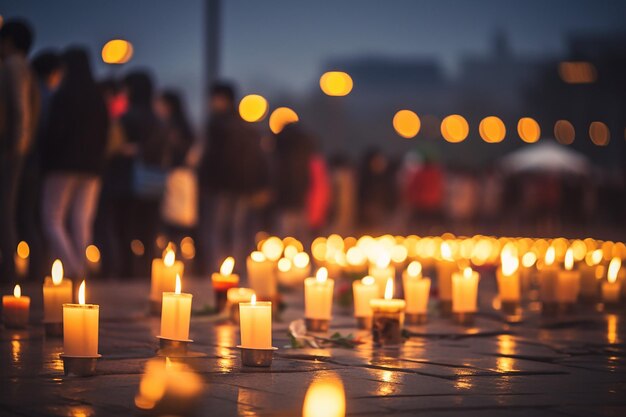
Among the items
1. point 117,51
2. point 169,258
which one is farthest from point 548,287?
point 117,51

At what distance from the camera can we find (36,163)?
13570mm

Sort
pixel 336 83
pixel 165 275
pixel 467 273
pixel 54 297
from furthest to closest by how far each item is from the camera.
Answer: pixel 336 83 → pixel 467 273 → pixel 165 275 → pixel 54 297

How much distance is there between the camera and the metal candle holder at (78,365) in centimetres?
666

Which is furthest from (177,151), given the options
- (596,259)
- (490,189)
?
→ (490,189)

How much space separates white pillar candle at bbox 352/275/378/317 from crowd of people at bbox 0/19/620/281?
334cm

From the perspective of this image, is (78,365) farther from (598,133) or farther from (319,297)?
(598,133)

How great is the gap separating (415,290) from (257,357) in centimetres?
344

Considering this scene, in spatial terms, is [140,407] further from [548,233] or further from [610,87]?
[610,87]

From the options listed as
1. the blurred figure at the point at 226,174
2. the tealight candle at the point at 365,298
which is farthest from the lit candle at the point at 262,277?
the blurred figure at the point at 226,174

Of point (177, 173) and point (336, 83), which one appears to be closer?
point (177, 173)

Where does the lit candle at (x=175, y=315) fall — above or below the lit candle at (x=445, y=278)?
below

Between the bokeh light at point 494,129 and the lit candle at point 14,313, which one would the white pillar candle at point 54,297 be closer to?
the lit candle at point 14,313

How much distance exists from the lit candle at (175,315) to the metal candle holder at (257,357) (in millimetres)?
408

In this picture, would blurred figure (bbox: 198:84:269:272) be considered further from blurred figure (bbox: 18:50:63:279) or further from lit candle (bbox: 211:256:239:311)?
lit candle (bbox: 211:256:239:311)
